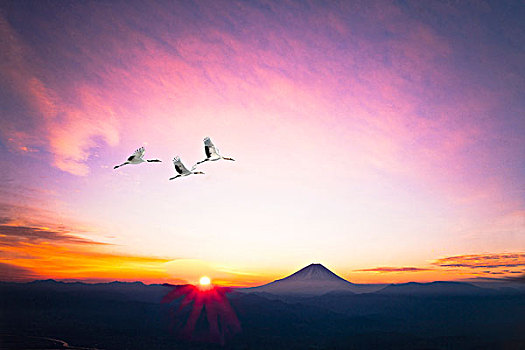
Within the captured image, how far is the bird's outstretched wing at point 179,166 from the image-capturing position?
28.5 m

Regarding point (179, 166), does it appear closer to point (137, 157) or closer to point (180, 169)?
point (180, 169)

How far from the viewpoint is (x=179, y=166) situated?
28750 millimetres

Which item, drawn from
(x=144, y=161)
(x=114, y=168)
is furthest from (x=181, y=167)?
(x=114, y=168)

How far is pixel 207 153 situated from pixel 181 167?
353 centimetres

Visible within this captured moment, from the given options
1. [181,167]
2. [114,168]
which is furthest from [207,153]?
[114,168]

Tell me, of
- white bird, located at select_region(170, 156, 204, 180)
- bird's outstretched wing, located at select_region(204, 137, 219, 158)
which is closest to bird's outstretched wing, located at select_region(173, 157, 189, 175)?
white bird, located at select_region(170, 156, 204, 180)

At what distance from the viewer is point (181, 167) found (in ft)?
94.8

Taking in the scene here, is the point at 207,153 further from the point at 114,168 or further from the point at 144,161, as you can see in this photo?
the point at 114,168

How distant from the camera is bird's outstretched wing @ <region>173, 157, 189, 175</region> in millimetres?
28516

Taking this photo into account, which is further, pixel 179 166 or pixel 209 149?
pixel 179 166

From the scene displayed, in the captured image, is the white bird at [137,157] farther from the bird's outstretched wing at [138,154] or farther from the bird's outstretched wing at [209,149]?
the bird's outstretched wing at [209,149]

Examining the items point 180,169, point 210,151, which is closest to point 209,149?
point 210,151

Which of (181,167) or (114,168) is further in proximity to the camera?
(181,167)

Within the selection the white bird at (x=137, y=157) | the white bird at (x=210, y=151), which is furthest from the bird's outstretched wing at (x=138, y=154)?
the white bird at (x=210, y=151)
